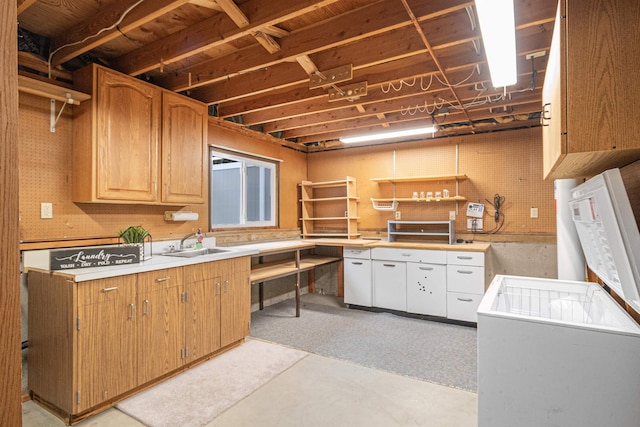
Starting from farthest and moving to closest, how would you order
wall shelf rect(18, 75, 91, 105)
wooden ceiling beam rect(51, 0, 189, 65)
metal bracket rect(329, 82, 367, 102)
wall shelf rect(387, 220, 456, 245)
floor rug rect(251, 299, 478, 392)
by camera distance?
wall shelf rect(387, 220, 456, 245) → metal bracket rect(329, 82, 367, 102) → floor rug rect(251, 299, 478, 392) → wall shelf rect(18, 75, 91, 105) → wooden ceiling beam rect(51, 0, 189, 65)

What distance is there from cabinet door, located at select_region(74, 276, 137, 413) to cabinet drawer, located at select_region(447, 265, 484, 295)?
10.5 feet

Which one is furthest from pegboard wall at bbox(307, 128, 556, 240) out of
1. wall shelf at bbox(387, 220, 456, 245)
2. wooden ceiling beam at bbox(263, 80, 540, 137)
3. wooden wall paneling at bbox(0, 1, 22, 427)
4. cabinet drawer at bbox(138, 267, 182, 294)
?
wooden wall paneling at bbox(0, 1, 22, 427)

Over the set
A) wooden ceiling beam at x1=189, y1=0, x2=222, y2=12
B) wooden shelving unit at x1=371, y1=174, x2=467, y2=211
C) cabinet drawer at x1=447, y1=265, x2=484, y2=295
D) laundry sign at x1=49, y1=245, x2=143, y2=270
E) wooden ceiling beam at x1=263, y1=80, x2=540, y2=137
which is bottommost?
cabinet drawer at x1=447, y1=265, x2=484, y2=295

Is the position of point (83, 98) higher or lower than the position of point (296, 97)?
lower

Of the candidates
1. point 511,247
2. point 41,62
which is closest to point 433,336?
point 511,247

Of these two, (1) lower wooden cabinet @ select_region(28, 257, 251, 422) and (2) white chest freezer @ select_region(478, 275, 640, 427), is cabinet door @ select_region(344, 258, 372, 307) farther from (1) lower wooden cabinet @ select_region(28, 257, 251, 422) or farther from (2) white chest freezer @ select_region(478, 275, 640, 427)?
(2) white chest freezer @ select_region(478, 275, 640, 427)

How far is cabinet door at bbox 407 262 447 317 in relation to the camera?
388 centimetres

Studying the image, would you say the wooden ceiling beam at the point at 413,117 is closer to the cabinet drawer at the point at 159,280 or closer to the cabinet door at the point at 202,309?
the cabinet door at the point at 202,309

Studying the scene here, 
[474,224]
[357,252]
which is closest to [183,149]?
[357,252]

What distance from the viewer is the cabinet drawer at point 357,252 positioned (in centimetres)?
439

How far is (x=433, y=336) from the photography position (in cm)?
347

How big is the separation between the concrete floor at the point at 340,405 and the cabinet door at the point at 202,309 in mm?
655

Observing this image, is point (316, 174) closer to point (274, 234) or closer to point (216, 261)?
point (274, 234)

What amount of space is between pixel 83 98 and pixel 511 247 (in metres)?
4.65
